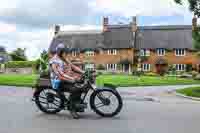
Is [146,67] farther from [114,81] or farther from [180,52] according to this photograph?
[114,81]

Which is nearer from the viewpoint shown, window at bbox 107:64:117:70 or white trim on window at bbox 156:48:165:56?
white trim on window at bbox 156:48:165:56

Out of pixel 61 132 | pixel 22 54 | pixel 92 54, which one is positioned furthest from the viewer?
pixel 22 54

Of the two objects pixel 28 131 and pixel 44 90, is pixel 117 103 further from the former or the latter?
pixel 28 131

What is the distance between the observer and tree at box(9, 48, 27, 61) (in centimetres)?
11636

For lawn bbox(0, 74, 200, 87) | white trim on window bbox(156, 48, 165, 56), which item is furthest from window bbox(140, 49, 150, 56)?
lawn bbox(0, 74, 200, 87)

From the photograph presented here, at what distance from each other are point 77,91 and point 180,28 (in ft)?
221

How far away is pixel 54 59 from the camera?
11.3 meters

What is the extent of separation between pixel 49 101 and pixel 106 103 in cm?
158

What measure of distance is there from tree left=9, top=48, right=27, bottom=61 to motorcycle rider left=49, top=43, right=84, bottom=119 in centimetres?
10610

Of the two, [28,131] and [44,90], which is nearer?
[28,131]

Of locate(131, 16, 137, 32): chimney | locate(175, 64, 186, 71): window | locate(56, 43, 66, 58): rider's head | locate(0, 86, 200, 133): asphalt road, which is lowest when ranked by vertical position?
locate(0, 86, 200, 133): asphalt road

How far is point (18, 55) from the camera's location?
119 m

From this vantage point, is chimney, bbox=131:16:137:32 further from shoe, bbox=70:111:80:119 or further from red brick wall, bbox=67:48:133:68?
shoe, bbox=70:111:80:119

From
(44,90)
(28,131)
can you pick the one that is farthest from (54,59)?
(28,131)
